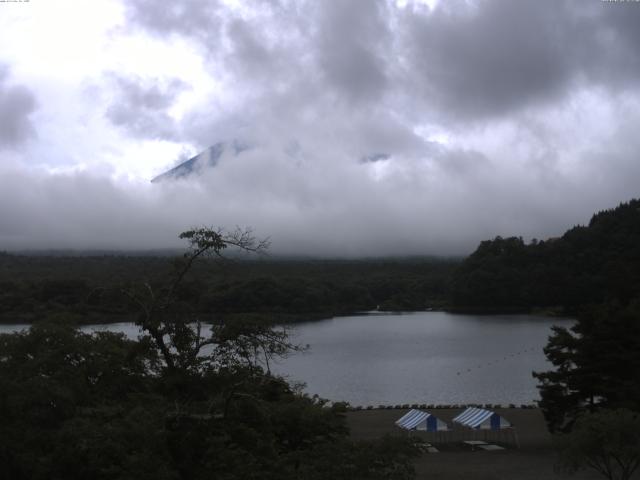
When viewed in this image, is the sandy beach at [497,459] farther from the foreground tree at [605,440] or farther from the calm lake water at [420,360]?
the calm lake water at [420,360]

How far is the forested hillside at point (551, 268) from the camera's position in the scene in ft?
206

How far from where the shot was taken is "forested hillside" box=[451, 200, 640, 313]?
62781 mm

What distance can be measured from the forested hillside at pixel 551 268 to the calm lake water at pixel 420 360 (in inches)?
285

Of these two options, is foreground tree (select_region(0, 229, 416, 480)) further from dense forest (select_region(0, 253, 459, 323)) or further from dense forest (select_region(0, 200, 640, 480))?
dense forest (select_region(0, 253, 459, 323))

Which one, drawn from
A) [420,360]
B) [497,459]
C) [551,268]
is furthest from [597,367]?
[551,268]

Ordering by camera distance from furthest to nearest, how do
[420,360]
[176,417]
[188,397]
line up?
1. [420,360]
2. [188,397]
3. [176,417]

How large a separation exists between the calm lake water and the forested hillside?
23.7 ft

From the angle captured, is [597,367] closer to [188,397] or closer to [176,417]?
[188,397]

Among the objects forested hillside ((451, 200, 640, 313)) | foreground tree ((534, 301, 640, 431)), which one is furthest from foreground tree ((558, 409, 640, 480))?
forested hillside ((451, 200, 640, 313))

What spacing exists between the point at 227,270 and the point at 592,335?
38.5 feet

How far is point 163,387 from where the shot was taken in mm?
7844

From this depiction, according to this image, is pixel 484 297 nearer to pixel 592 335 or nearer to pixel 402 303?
pixel 402 303

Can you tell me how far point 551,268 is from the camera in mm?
64562

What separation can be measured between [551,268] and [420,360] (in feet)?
109
